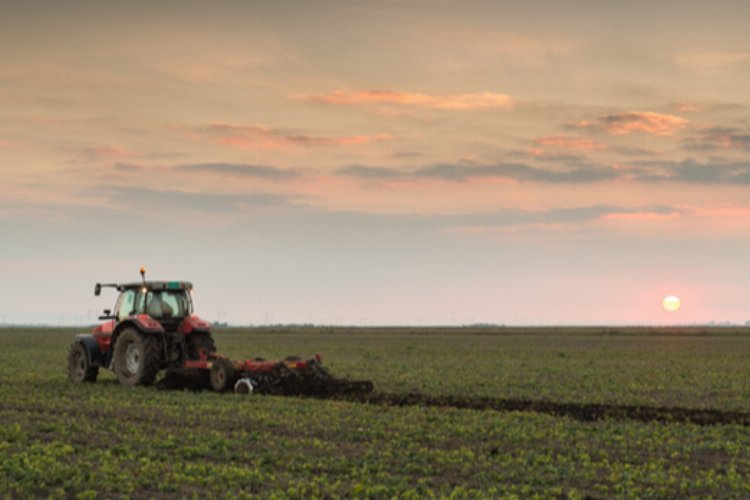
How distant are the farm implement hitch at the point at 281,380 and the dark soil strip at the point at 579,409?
66 centimetres

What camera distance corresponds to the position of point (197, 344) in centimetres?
3123

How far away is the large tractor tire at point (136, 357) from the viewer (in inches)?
1192

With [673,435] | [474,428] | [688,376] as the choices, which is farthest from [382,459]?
[688,376]

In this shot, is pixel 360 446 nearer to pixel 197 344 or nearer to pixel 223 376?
pixel 223 376

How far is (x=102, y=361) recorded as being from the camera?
33.1 m

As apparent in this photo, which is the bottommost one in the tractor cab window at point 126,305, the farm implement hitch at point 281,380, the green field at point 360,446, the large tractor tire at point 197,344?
the green field at point 360,446

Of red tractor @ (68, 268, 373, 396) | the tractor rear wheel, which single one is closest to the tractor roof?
red tractor @ (68, 268, 373, 396)

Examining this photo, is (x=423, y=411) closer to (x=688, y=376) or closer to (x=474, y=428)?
(x=474, y=428)

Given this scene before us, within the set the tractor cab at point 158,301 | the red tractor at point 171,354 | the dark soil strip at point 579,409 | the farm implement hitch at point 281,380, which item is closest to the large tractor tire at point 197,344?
the red tractor at point 171,354

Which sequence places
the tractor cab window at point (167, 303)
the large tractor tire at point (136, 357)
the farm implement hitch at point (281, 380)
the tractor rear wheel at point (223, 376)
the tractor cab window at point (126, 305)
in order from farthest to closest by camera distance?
the tractor cab window at point (126, 305), the tractor cab window at point (167, 303), the large tractor tire at point (136, 357), the tractor rear wheel at point (223, 376), the farm implement hitch at point (281, 380)

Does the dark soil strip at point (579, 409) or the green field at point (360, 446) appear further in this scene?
the dark soil strip at point (579, 409)

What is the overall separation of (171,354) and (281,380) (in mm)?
4669

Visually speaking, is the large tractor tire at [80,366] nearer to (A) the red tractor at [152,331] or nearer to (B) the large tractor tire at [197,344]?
(A) the red tractor at [152,331]

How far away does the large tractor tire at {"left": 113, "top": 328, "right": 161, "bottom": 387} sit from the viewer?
30266 mm
